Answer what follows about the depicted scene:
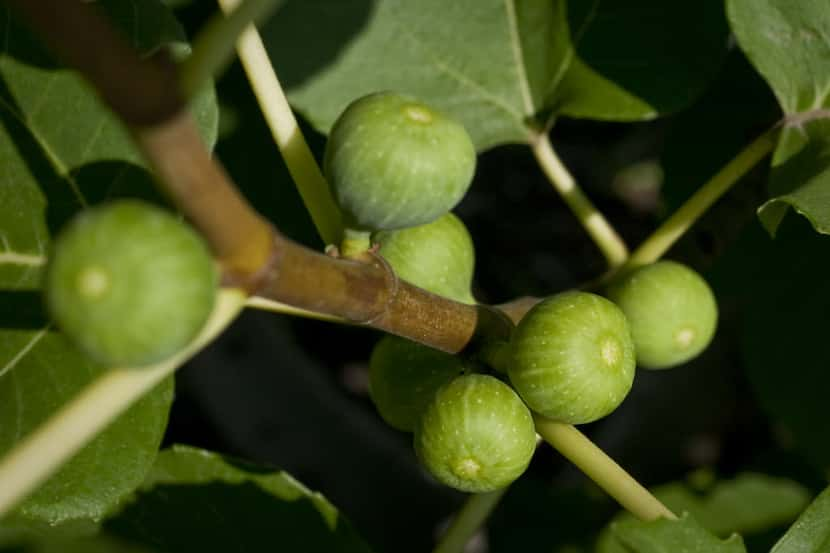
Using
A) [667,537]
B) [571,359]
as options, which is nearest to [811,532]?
[667,537]

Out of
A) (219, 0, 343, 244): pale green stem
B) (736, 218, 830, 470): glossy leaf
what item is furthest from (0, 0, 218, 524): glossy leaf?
(736, 218, 830, 470): glossy leaf

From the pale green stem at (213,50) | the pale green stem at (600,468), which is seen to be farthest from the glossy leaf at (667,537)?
the pale green stem at (213,50)

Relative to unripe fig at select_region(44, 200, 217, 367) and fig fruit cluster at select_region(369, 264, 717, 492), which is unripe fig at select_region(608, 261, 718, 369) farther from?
unripe fig at select_region(44, 200, 217, 367)

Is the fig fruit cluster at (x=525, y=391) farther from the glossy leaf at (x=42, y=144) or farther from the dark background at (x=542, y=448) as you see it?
the dark background at (x=542, y=448)

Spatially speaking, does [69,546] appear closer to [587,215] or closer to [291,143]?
[291,143]

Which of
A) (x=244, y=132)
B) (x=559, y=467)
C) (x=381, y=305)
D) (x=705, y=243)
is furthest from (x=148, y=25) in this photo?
(x=559, y=467)

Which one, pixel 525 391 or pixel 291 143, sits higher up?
pixel 291 143
